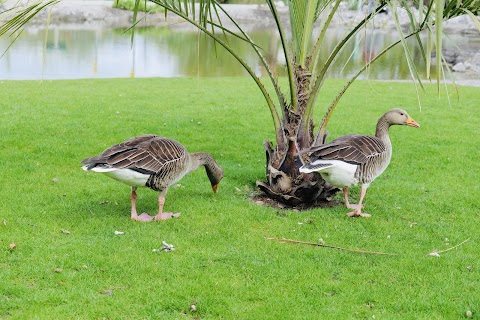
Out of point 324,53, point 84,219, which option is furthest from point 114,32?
point 84,219

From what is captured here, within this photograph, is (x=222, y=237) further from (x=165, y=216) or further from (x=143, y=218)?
(x=143, y=218)

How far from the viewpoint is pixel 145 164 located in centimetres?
633

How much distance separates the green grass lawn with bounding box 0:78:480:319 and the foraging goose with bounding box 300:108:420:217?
50cm

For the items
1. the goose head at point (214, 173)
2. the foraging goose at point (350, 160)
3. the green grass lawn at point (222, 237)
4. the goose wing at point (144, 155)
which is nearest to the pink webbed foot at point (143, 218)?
the green grass lawn at point (222, 237)

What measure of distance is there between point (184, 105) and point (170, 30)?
28.2 metres

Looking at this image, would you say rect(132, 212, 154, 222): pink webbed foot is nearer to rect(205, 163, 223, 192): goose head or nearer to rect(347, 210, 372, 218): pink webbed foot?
rect(205, 163, 223, 192): goose head

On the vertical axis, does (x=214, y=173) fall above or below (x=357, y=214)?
above

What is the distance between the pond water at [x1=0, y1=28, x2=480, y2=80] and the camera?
2245 cm

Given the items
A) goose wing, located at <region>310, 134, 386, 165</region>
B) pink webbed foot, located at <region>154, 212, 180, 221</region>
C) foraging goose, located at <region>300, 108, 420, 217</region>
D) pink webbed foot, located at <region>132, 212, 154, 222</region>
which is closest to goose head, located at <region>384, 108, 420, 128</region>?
foraging goose, located at <region>300, 108, 420, 217</region>

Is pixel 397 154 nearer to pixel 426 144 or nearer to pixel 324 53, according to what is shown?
pixel 426 144

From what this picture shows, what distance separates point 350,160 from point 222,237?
168cm

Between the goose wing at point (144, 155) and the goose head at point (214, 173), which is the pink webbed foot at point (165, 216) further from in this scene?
the goose head at point (214, 173)

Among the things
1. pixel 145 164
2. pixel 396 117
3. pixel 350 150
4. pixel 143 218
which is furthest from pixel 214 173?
pixel 396 117

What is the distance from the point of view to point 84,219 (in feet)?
21.6
